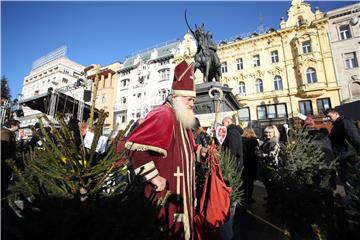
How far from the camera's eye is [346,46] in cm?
2414

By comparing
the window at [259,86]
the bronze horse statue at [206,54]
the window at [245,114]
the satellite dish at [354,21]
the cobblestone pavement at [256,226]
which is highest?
the satellite dish at [354,21]

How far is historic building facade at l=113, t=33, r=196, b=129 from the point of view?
109 feet

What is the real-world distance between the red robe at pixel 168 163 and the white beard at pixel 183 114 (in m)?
0.12

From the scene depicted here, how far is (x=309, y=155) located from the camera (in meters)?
3.57

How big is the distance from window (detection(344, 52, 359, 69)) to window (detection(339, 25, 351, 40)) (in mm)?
2212

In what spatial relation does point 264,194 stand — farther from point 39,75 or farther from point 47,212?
point 39,75

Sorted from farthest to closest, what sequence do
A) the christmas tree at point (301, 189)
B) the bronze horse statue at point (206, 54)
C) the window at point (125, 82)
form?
the window at point (125, 82)
the bronze horse statue at point (206, 54)
the christmas tree at point (301, 189)

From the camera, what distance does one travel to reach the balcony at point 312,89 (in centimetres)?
2394

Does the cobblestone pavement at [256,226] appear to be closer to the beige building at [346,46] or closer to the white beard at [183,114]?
the white beard at [183,114]

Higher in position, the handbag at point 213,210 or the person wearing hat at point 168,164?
the person wearing hat at point 168,164

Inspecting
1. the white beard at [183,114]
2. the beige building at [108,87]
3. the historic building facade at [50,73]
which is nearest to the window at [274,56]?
the beige building at [108,87]

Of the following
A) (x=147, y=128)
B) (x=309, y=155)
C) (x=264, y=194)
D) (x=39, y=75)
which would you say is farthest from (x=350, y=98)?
(x=39, y=75)

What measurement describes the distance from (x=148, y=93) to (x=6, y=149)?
106 feet

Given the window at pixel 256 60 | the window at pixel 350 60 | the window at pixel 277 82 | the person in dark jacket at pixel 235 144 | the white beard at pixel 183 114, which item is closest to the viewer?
the white beard at pixel 183 114
